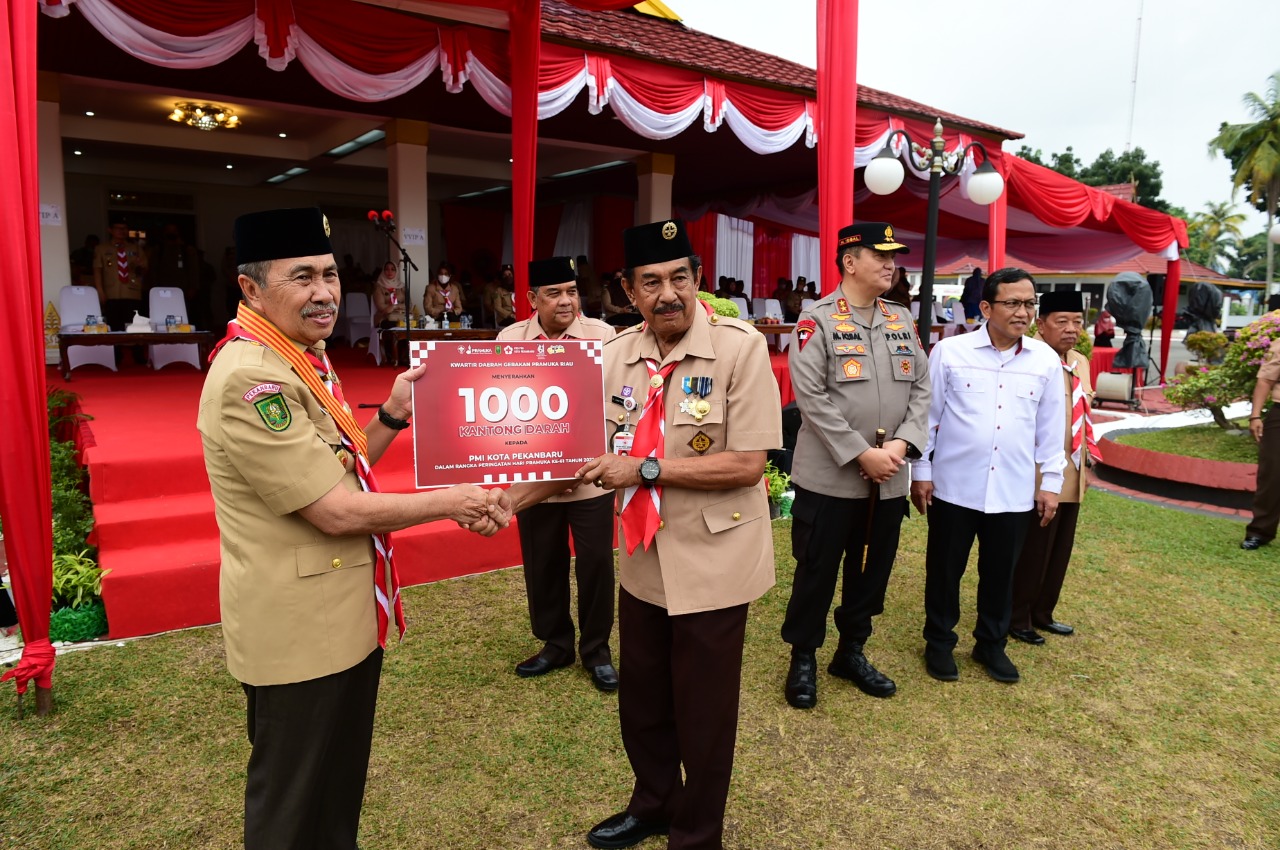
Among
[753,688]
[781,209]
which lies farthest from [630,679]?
[781,209]

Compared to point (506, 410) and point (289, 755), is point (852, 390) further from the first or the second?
point (289, 755)

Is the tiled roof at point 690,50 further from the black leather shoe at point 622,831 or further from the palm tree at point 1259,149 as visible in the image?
the palm tree at point 1259,149

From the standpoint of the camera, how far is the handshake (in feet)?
6.42

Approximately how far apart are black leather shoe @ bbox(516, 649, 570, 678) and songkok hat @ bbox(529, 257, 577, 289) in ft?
5.99

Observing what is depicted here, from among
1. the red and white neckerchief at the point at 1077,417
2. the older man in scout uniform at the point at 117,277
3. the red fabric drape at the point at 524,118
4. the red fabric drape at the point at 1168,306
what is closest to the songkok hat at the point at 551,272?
the red and white neckerchief at the point at 1077,417

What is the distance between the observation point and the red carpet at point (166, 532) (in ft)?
12.7

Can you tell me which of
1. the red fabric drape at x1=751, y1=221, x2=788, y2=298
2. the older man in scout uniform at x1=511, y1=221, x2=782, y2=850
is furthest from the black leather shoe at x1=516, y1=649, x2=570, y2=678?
the red fabric drape at x1=751, y1=221, x2=788, y2=298

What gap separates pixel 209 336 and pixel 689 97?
5.95m

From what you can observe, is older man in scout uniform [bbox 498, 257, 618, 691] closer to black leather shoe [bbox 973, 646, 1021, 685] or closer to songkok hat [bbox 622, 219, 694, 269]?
songkok hat [bbox 622, 219, 694, 269]

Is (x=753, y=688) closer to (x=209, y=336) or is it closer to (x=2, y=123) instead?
(x=2, y=123)

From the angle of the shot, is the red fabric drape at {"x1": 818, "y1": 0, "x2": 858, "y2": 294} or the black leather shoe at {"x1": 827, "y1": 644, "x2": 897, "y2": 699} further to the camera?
the red fabric drape at {"x1": 818, "y1": 0, "x2": 858, "y2": 294}

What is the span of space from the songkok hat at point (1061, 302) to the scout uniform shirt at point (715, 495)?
2.53 m

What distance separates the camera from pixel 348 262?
15.5 meters

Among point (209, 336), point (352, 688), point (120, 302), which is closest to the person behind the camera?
point (352, 688)
